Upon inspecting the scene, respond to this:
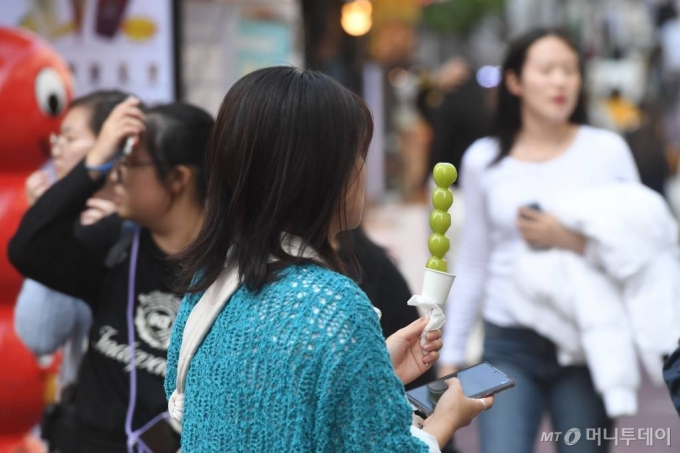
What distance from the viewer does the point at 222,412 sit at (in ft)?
5.82

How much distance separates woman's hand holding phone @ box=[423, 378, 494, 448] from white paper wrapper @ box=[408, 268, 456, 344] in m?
0.12

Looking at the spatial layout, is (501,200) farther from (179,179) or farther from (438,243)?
(438,243)

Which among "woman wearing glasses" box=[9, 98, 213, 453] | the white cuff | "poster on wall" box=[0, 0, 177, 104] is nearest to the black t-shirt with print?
"woman wearing glasses" box=[9, 98, 213, 453]

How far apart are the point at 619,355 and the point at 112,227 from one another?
5.48 feet

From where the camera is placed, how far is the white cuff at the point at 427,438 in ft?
5.77

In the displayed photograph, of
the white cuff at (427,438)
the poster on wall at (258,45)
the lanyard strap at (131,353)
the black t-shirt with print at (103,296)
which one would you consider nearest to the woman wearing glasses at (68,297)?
the black t-shirt with print at (103,296)

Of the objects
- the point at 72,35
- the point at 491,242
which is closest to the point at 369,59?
the point at 72,35

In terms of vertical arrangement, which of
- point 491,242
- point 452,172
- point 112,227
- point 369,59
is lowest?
point 369,59

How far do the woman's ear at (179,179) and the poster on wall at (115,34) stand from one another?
2002mm

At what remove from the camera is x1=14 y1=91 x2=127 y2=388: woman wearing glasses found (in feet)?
10.4

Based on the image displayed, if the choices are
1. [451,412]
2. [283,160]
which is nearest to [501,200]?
[451,412]

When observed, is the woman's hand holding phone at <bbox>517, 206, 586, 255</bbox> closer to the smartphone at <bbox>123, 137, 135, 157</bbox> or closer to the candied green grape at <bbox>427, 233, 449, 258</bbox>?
the smartphone at <bbox>123, 137, 135, 157</bbox>

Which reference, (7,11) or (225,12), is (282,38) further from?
(7,11)

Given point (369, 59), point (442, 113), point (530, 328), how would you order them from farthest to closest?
point (369, 59) → point (442, 113) → point (530, 328)
